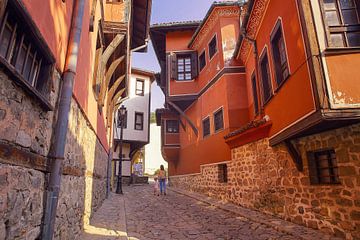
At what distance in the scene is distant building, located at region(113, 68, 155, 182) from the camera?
21125 millimetres

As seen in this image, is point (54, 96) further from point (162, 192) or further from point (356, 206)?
point (162, 192)

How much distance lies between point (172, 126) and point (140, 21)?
879cm

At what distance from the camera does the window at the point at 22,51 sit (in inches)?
76.6

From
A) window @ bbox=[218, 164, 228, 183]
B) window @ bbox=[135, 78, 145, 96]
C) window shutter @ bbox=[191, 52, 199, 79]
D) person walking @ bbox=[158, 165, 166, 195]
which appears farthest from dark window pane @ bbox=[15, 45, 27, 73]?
window @ bbox=[135, 78, 145, 96]

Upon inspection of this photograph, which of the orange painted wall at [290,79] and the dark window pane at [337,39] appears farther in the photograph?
the orange painted wall at [290,79]

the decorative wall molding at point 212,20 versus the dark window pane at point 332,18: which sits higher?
the decorative wall molding at point 212,20

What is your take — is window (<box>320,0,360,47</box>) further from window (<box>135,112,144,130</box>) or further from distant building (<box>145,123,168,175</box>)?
distant building (<box>145,123,168,175</box>)

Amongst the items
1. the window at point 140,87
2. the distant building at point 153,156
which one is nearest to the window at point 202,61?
the window at point 140,87

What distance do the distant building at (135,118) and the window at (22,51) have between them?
1838 cm

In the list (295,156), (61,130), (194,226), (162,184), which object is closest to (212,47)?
(162,184)

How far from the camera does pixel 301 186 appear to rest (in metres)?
5.66

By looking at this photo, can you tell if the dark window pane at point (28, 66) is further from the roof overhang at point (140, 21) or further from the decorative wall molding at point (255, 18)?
the roof overhang at point (140, 21)

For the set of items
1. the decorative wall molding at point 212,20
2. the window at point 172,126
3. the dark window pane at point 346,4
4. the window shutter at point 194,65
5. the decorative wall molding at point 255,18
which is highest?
the decorative wall molding at point 212,20

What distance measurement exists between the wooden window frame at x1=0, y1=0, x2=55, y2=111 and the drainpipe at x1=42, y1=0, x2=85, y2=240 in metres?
0.41
